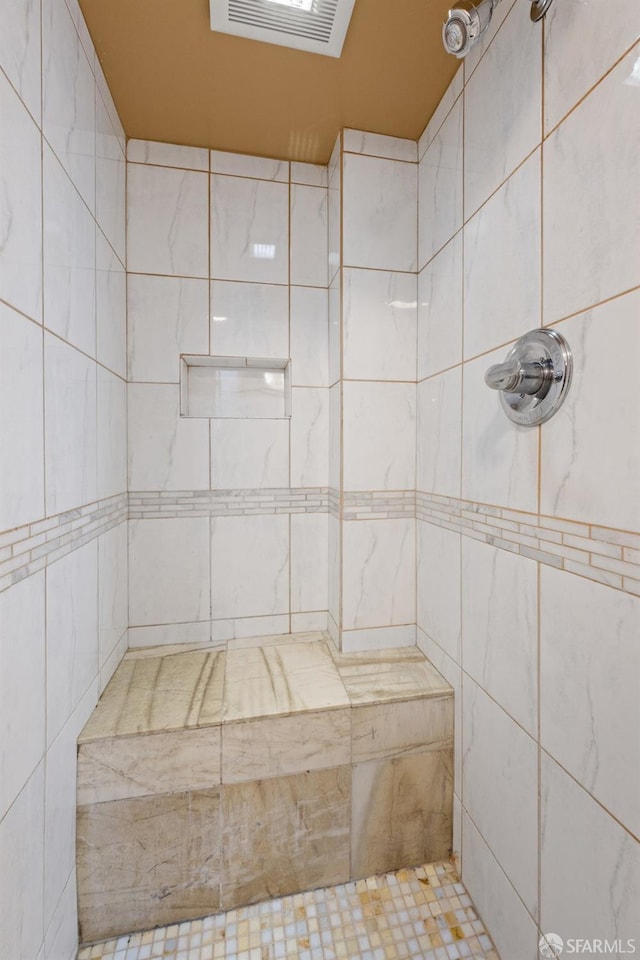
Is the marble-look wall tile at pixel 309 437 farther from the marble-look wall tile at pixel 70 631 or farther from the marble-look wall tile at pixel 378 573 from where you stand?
the marble-look wall tile at pixel 70 631

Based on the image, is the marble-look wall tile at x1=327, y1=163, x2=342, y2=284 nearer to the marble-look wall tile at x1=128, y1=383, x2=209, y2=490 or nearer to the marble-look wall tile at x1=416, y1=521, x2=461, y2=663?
the marble-look wall tile at x1=128, y1=383, x2=209, y2=490

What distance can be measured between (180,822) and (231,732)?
0.25 m

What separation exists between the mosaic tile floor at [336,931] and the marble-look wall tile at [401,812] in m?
0.06

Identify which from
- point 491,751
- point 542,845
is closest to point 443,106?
point 491,751

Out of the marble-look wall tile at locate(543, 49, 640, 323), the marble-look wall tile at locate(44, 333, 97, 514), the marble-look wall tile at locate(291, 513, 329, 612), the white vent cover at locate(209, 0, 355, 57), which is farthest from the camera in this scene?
the marble-look wall tile at locate(291, 513, 329, 612)

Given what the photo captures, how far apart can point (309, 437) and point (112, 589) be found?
0.85m

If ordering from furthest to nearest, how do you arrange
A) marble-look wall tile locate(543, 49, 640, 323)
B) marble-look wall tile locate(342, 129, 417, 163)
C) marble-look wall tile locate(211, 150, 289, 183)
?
1. marble-look wall tile locate(211, 150, 289, 183)
2. marble-look wall tile locate(342, 129, 417, 163)
3. marble-look wall tile locate(543, 49, 640, 323)

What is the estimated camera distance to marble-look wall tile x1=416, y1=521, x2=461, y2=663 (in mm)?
1228

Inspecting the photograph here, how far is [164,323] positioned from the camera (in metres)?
1.50

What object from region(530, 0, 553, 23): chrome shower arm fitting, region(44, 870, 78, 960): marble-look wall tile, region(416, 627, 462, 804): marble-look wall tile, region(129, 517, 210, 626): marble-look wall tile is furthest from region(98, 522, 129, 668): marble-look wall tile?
region(530, 0, 553, 23): chrome shower arm fitting

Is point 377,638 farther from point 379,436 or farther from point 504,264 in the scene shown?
point 504,264

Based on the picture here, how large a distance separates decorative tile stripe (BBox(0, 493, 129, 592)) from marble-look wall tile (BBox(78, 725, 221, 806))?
0.52m

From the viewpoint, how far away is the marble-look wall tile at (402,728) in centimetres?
118

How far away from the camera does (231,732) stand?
3.67 ft
